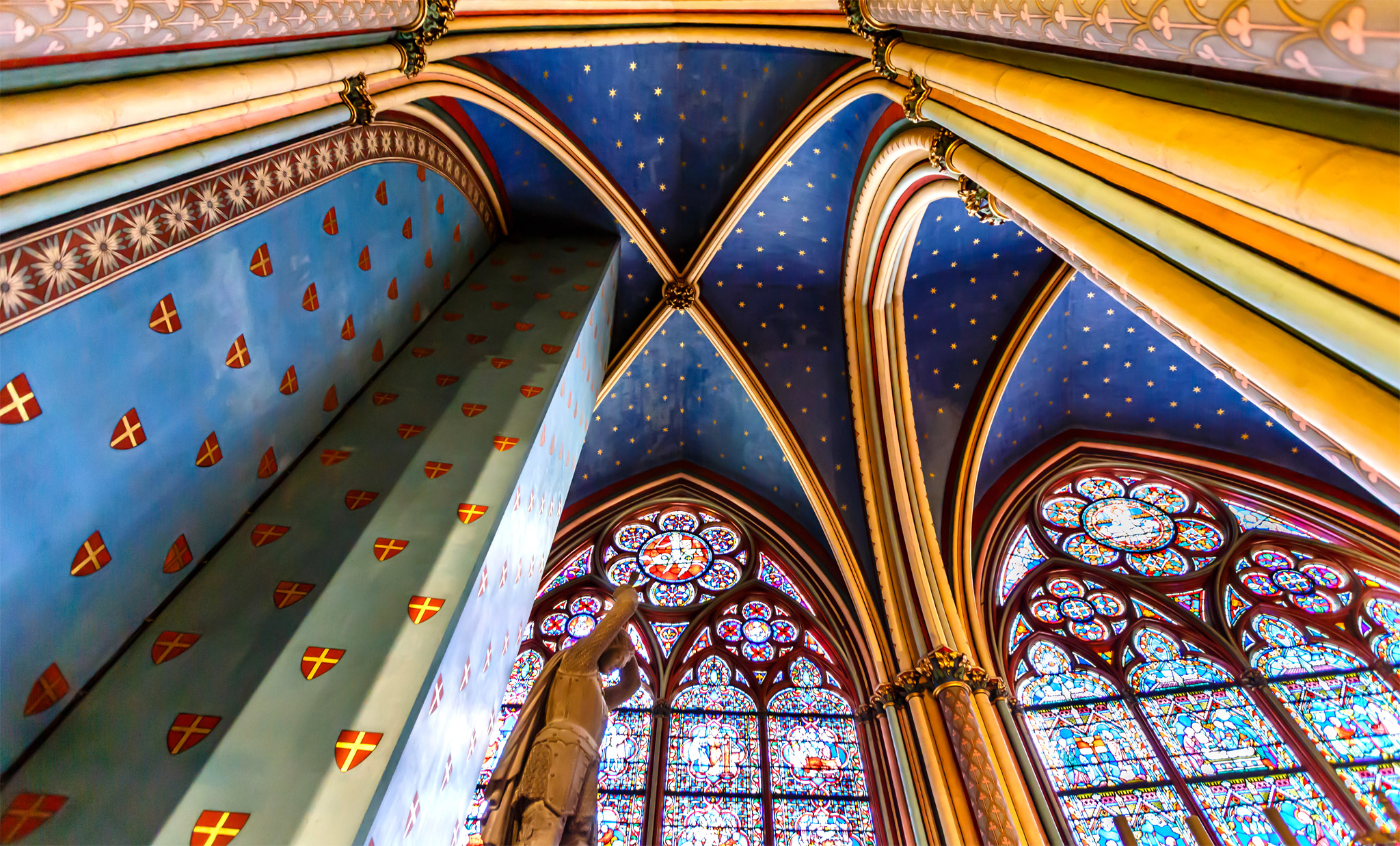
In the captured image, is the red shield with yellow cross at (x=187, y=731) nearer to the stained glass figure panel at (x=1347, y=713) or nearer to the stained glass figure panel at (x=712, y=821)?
the stained glass figure panel at (x=712, y=821)

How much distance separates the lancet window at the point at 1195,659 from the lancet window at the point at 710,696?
2.09 m

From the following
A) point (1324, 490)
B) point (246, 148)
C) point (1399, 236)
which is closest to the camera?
point (1399, 236)

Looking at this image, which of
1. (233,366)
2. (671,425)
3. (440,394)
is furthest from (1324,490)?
(233,366)

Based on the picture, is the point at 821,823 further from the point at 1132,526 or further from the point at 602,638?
the point at 1132,526

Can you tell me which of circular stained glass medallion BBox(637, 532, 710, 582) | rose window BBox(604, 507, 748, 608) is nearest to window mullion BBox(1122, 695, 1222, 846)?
rose window BBox(604, 507, 748, 608)

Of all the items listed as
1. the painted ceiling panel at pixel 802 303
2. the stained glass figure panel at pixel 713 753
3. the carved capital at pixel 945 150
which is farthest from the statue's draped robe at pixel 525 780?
the painted ceiling panel at pixel 802 303

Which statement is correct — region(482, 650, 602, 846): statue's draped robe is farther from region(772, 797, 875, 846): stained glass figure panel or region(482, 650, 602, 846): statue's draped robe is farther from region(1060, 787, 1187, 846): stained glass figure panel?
region(1060, 787, 1187, 846): stained glass figure panel

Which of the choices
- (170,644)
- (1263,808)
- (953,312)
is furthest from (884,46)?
(1263,808)

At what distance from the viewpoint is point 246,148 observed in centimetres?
376

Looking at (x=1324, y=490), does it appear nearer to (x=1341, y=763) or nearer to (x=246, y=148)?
(x=1341, y=763)

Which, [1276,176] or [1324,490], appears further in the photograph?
[1324,490]

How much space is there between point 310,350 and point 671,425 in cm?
599

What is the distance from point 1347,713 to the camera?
22.9 ft

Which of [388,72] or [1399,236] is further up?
[388,72]
